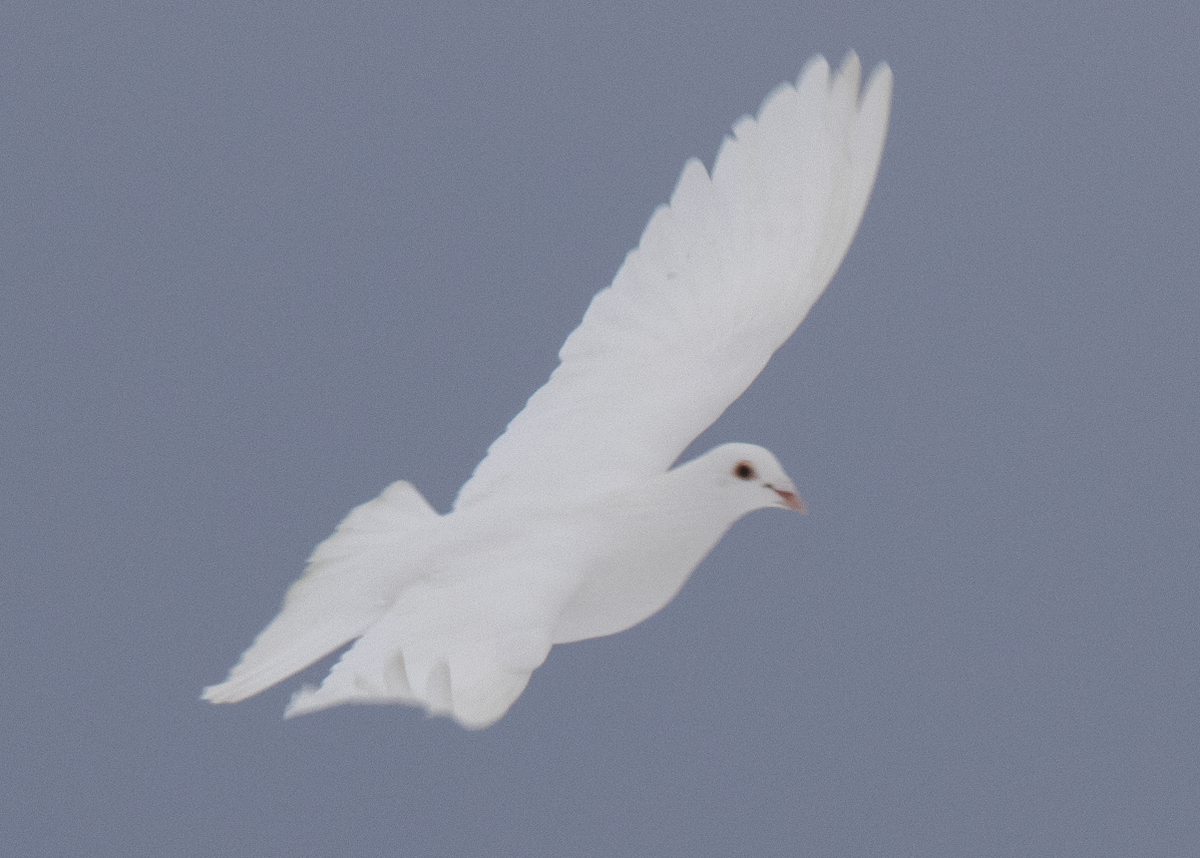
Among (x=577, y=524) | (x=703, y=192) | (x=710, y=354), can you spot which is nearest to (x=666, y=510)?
(x=577, y=524)

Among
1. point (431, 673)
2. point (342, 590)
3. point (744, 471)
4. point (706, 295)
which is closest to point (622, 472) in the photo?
point (744, 471)

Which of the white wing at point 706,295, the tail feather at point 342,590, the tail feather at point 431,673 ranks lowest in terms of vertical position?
the tail feather at point 431,673

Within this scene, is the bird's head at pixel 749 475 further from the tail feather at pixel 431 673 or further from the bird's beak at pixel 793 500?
the tail feather at pixel 431 673

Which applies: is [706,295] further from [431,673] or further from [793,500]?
[431,673]

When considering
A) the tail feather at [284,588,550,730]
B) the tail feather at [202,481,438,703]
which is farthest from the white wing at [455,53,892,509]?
the tail feather at [284,588,550,730]

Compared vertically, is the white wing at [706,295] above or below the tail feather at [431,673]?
above

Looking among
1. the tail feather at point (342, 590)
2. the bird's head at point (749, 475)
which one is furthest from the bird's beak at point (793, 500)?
the tail feather at point (342, 590)

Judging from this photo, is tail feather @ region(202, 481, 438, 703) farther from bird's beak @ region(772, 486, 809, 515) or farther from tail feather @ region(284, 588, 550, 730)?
bird's beak @ region(772, 486, 809, 515)

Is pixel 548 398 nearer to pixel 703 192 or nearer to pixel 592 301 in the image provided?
pixel 592 301
